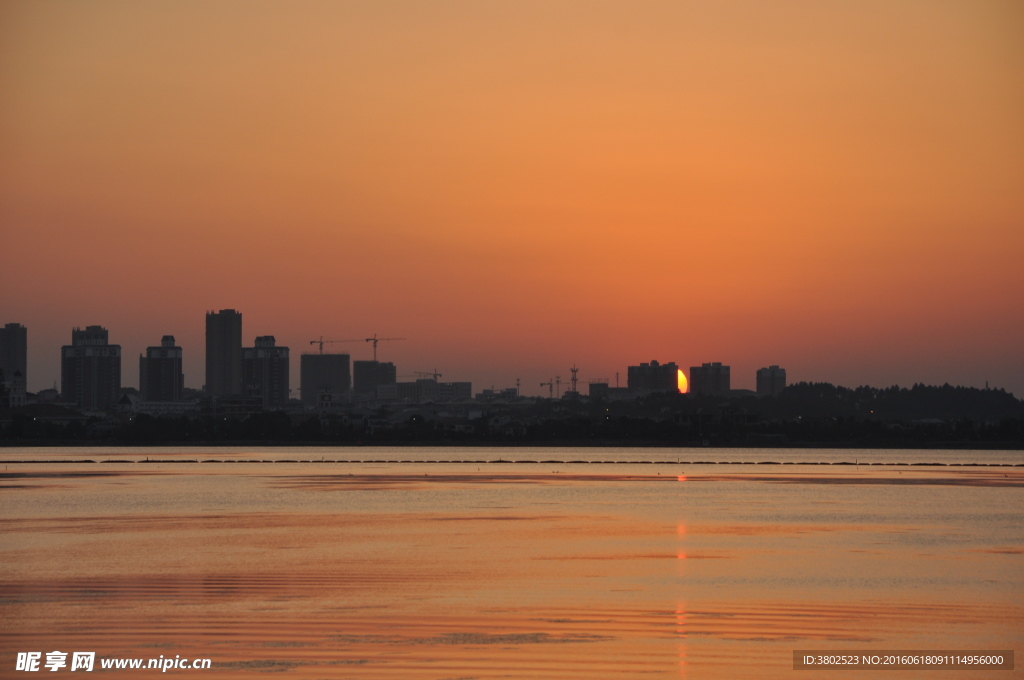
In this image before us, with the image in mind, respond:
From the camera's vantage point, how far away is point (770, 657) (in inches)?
938

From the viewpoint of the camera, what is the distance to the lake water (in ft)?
79.5

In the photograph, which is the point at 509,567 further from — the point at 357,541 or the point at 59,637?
the point at 59,637

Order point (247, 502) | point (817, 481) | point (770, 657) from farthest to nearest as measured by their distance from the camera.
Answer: point (817, 481) < point (247, 502) < point (770, 657)

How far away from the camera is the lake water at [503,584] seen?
2423 centimetres

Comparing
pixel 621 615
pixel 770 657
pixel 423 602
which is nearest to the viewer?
pixel 770 657

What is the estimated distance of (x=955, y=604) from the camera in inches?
1222

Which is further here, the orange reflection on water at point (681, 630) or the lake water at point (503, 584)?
the lake water at point (503, 584)

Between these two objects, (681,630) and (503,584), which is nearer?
(681,630)

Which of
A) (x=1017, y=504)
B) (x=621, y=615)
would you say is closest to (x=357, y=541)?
(x=621, y=615)

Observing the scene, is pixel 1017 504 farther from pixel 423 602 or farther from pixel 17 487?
pixel 17 487

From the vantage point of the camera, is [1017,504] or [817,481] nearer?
[1017,504]

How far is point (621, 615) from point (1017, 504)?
54734mm

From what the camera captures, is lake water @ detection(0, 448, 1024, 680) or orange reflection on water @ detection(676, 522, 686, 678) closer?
orange reflection on water @ detection(676, 522, 686, 678)

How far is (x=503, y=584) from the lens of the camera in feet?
112
